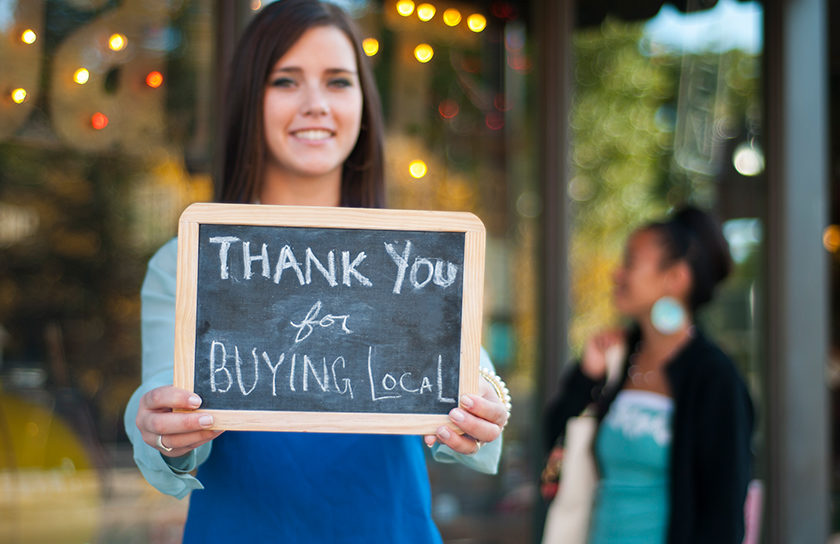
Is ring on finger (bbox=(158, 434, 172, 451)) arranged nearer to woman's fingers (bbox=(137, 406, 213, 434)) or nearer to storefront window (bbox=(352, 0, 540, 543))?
woman's fingers (bbox=(137, 406, 213, 434))

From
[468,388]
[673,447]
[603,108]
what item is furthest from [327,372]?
[603,108]

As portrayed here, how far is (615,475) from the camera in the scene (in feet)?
8.61

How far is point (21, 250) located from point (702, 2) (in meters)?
3.29

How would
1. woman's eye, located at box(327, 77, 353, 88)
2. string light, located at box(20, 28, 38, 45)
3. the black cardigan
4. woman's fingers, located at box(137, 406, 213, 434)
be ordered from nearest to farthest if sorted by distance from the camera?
woman's fingers, located at box(137, 406, 213, 434) → woman's eye, located at box(327, 77, 353, 88) → the black cardigan → string light, located at box(20, 28, 38, 45)

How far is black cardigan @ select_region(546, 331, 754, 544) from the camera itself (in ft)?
7.89

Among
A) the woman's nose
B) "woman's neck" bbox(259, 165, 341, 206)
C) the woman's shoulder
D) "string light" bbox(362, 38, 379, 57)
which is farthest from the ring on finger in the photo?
"string light" bbox(362, 38, 379, 57)

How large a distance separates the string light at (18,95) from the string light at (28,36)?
158 millimetres

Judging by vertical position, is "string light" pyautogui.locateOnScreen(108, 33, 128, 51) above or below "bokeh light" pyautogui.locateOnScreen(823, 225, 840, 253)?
above

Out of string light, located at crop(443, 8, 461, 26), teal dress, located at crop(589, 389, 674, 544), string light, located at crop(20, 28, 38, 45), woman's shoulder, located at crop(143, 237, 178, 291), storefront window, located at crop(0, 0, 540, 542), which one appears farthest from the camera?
string light, located at crop(443, 8, 461, 26)

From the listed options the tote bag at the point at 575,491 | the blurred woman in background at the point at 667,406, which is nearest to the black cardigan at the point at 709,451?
the blurred woman in background at the point at 667,406

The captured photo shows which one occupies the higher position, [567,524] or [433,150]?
[433,150]

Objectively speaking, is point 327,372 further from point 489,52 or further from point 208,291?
point 489,52

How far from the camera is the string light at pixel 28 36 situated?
2699 millimetres

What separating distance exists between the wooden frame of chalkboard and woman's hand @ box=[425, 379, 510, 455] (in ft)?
0.07
